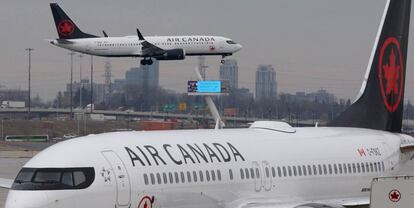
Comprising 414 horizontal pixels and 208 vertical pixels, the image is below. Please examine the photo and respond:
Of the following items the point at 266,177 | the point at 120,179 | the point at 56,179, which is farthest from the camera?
the point at 266,177

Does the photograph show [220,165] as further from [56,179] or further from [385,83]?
[385,83]

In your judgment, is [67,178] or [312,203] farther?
[312,203]

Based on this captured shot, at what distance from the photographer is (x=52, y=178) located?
19734 mm

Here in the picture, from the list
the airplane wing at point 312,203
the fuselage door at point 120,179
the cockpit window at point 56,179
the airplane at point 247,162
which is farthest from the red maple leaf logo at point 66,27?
the cockpit window at point 56,179

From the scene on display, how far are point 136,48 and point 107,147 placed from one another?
94345mm

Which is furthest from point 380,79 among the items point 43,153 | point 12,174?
point 12,174

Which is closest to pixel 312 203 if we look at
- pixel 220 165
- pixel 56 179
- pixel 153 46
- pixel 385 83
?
pixel 220 165

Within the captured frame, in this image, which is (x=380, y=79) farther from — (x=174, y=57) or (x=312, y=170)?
(x=174, y=57)

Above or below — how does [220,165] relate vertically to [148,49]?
below

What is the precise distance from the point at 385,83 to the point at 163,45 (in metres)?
82.5

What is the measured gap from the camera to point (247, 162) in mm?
25219

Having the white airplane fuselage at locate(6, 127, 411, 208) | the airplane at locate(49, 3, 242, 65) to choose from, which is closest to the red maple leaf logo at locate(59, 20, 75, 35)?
the airplane at locate(49, 3, 242, 65)

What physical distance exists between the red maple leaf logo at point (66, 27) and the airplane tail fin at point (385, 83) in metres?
91.7

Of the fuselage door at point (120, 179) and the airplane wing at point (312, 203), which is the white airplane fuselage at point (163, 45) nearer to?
the airplane wing at point (312, 203)
